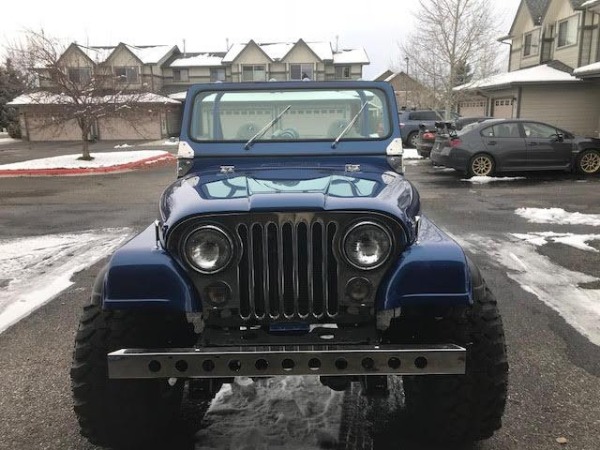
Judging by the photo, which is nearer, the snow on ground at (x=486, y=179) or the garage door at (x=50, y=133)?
the snow on ground at (x=486, y=179)

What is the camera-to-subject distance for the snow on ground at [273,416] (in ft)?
9.72

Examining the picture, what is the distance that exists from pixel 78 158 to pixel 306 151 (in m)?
19.0

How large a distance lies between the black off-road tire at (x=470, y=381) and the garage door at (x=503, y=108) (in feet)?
85.3

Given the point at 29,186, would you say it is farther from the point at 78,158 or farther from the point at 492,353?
the point at 492,353

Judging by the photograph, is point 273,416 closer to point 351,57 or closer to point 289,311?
point 289,311

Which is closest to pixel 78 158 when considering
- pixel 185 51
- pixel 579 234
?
pixel 579 234

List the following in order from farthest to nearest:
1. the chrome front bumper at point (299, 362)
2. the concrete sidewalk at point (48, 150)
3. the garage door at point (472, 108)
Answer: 1. the garage door at point (472, 108)
2. the concrete sidewalk at point (48, 150)
3. the chrome front bumper at point (299, 362)

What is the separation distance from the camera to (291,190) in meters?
2.74

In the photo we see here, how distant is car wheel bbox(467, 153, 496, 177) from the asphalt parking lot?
8.19 feet

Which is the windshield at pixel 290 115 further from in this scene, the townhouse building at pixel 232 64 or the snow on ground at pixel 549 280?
the townhouse building at pixel 232 64

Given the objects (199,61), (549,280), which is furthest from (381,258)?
(199,61)

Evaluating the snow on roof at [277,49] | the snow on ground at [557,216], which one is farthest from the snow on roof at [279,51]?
the snow on ground at [557,216]

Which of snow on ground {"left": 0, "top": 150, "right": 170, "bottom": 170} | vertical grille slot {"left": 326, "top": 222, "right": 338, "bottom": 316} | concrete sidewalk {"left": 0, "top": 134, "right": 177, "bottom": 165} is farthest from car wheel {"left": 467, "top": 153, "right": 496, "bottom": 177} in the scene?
concrete sidewalk {"left": 0, "top": 134, "right": 177, "bottom": 165}

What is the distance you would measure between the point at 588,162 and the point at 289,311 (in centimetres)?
1394
